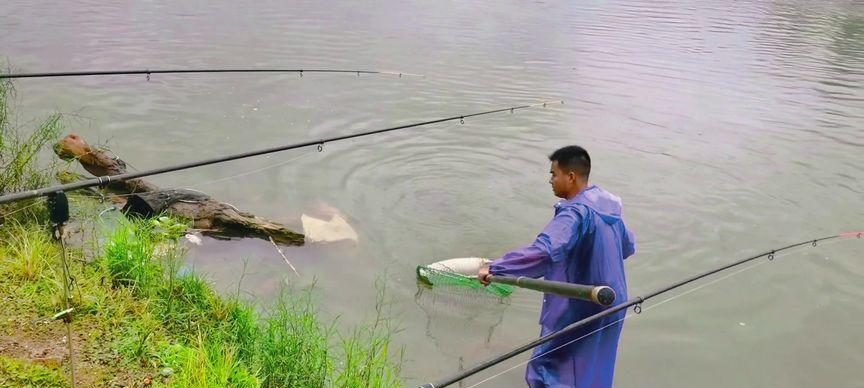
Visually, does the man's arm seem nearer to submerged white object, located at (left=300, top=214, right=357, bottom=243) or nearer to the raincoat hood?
the raincoat hood

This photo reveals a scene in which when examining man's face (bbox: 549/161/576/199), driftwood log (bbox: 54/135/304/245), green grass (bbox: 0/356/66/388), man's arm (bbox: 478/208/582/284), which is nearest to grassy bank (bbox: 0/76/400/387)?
green grass (bbox: 0/356/66/388)

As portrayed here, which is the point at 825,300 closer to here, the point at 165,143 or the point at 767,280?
the point at 767,280

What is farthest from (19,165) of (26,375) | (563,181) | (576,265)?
(576,265)

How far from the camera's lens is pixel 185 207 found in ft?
21.0

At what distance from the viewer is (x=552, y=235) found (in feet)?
11.4

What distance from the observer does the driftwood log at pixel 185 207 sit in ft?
20.6

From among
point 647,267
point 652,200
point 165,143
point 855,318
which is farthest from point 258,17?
point 855,318

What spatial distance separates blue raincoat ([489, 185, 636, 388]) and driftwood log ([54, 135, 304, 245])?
11.2ft

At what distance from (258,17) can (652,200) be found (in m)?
17.0

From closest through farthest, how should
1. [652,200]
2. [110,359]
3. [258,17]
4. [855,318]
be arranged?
[110,359] < [855,318] < [652,200] < [258,17]

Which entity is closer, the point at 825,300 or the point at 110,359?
the point at 110,359

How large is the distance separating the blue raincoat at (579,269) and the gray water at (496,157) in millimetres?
1111

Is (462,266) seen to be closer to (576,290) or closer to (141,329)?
(141,329)

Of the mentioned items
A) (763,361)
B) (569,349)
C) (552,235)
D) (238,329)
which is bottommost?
(763,361)
